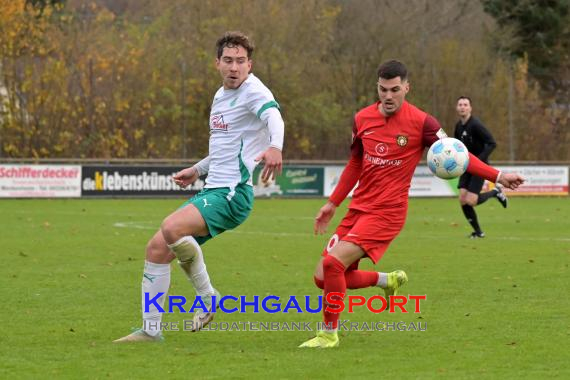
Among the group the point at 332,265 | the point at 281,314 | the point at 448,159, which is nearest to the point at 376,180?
the point at 448,159

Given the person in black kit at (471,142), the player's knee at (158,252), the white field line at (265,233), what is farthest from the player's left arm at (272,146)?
the white field line at (265,233)

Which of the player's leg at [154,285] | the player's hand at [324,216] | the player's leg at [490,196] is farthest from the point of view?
the player's leg at [490,196]

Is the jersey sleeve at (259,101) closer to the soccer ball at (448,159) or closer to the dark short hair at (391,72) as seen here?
the dark short hair at (391,72)

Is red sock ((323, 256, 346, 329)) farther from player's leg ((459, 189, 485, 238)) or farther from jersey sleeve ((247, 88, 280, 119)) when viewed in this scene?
player's leg ((459, 189, 485, 238))

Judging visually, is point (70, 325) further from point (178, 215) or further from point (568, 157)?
point (568, 157)

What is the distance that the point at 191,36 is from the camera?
41.4 m

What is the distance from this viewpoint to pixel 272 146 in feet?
24.3

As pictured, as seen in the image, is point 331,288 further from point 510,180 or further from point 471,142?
point 471,142

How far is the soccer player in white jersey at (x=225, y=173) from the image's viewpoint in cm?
781

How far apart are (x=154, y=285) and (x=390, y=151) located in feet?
6.09

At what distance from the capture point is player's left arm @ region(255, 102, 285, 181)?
23.9ft

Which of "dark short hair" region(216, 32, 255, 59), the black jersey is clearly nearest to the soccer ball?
"dark short hair" region(216, 32, 255, 59)

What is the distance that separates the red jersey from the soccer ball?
217 millimetres

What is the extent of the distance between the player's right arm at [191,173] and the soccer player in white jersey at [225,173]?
1.18 feet
